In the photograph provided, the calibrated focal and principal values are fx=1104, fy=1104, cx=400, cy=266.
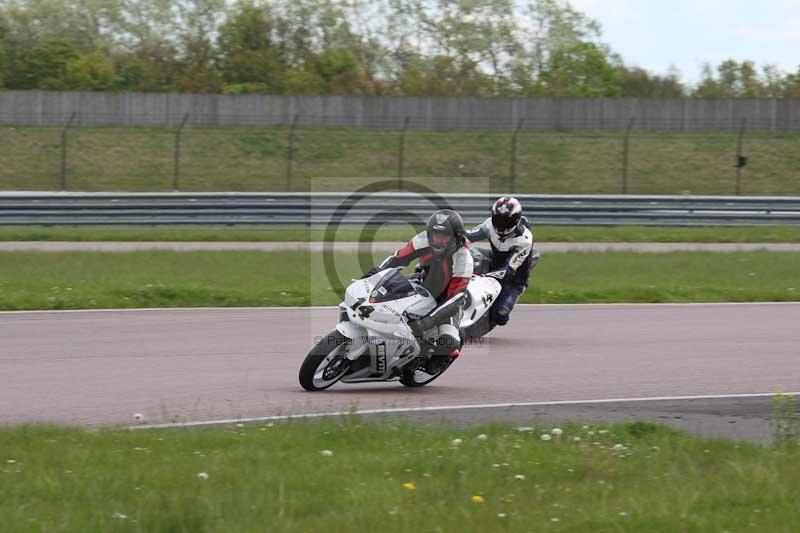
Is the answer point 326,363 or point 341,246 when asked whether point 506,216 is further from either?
point 341,246

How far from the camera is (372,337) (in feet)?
32.1

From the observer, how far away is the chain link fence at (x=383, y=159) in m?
35.7

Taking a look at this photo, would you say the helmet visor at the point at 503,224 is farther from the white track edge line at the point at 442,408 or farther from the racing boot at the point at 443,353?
the white track edge line at the point at 442,408

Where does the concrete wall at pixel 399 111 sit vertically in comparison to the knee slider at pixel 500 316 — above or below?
above

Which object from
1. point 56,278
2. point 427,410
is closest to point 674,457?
point 427,410

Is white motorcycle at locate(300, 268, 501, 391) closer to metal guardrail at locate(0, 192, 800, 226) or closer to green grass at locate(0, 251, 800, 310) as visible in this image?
green grass at locate(0, 251, 800, 310)

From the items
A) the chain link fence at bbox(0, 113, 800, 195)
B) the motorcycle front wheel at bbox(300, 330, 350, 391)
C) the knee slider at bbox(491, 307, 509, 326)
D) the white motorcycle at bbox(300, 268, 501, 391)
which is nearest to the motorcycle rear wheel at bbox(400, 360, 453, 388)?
the white motorcycle at bbox(300, 268, 501, 391)

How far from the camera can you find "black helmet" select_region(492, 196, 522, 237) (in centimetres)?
1293

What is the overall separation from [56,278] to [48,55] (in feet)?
129

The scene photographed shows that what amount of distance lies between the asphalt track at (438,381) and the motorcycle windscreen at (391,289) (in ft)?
3.03

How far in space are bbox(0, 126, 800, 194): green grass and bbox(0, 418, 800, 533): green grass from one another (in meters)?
26.1

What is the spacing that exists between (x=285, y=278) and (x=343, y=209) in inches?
339

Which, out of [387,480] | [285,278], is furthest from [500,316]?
[285,278]

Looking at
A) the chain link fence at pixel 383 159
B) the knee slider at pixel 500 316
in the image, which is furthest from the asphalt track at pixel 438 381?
the chain link fence at pixel 383 159
